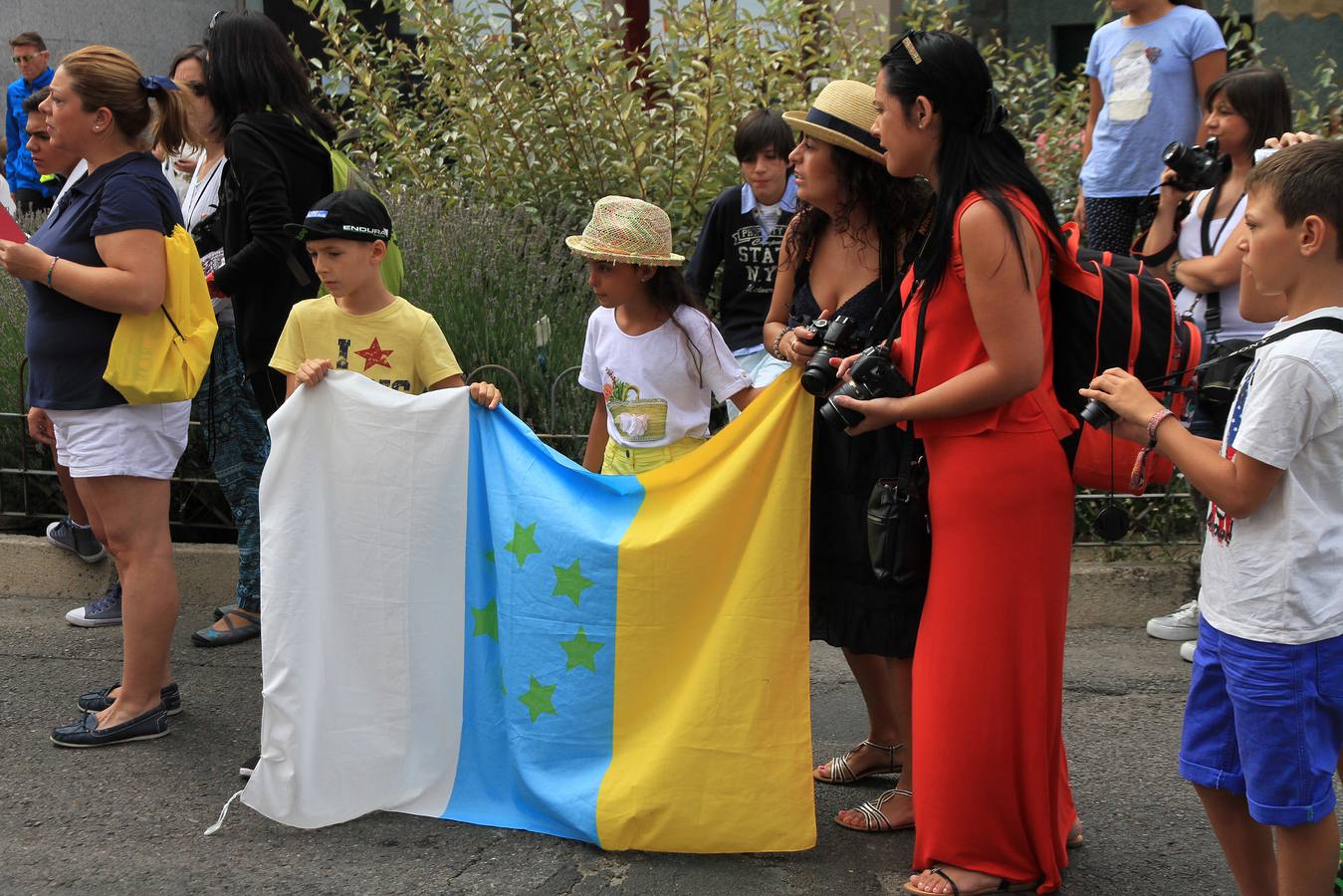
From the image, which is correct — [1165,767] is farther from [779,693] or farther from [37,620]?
[37,620]

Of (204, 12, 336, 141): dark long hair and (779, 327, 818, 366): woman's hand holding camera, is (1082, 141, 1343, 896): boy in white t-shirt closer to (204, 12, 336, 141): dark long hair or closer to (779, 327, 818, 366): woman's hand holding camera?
(779, 327, 818, 366): woman's hand holding camera

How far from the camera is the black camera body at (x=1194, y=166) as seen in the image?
17.4ft

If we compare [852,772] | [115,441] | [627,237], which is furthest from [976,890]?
[115,441]

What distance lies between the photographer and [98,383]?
15.0 feet

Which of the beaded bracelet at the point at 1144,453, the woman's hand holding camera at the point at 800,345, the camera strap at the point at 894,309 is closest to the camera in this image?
the beaded bracelet at the point at 1144,453

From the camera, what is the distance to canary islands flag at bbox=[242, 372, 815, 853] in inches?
145

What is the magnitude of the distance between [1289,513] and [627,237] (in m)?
2.17

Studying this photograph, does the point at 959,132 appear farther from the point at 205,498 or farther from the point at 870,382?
the point at 205,498

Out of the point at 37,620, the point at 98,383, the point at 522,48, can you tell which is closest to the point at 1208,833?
the point at 98,383

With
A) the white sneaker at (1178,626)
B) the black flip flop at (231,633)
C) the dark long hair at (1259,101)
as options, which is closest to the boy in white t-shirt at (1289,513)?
the dark long hair at (1259,101)

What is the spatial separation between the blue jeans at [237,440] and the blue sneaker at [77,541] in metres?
0.94

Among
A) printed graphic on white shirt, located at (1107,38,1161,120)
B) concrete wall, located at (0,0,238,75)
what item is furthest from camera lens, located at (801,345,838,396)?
concrete wall, located at (0,0,238,75)

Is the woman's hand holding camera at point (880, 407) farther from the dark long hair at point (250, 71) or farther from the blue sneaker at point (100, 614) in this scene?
the blue sneaker at point (100, 614)

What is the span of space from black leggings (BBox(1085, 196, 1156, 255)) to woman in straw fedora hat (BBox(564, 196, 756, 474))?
2961 mm
